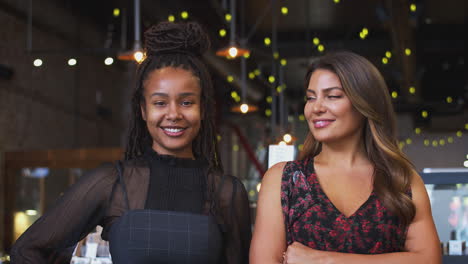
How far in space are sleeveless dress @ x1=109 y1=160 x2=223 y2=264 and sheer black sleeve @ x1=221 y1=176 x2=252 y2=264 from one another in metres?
0.11

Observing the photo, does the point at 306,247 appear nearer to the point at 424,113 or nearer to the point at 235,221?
the point at 235,221

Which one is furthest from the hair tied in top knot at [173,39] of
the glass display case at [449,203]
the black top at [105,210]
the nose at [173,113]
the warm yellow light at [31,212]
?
the warm yellow light at [31,212]

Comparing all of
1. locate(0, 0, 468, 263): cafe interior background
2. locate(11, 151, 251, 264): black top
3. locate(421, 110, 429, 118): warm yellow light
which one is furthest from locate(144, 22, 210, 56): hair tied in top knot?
locate(421, 110, 429, 118): warm yellow light

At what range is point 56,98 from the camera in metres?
9.21

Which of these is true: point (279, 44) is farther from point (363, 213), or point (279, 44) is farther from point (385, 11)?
point (363, 213)

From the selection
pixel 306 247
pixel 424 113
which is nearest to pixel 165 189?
pixel 306 247

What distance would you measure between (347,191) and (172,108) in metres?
0.59

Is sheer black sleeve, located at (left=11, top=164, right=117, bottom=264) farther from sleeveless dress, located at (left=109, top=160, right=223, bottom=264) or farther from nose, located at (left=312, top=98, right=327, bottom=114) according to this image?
nose, located at (left=312, top=98, right=327, bottom=114)

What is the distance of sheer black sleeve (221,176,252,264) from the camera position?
201 centimetres

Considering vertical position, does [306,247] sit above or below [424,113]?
below

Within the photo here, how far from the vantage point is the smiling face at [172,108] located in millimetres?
1967

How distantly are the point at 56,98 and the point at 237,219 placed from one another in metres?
7.65

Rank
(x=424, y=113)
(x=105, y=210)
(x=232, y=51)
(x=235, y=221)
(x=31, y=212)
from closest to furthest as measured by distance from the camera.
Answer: (x=105, y=210) < (x=235, y=221) < (x=232, y=51) < (x=31, y=212) < (x=424, y=113)

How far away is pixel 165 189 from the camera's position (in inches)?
77.5
